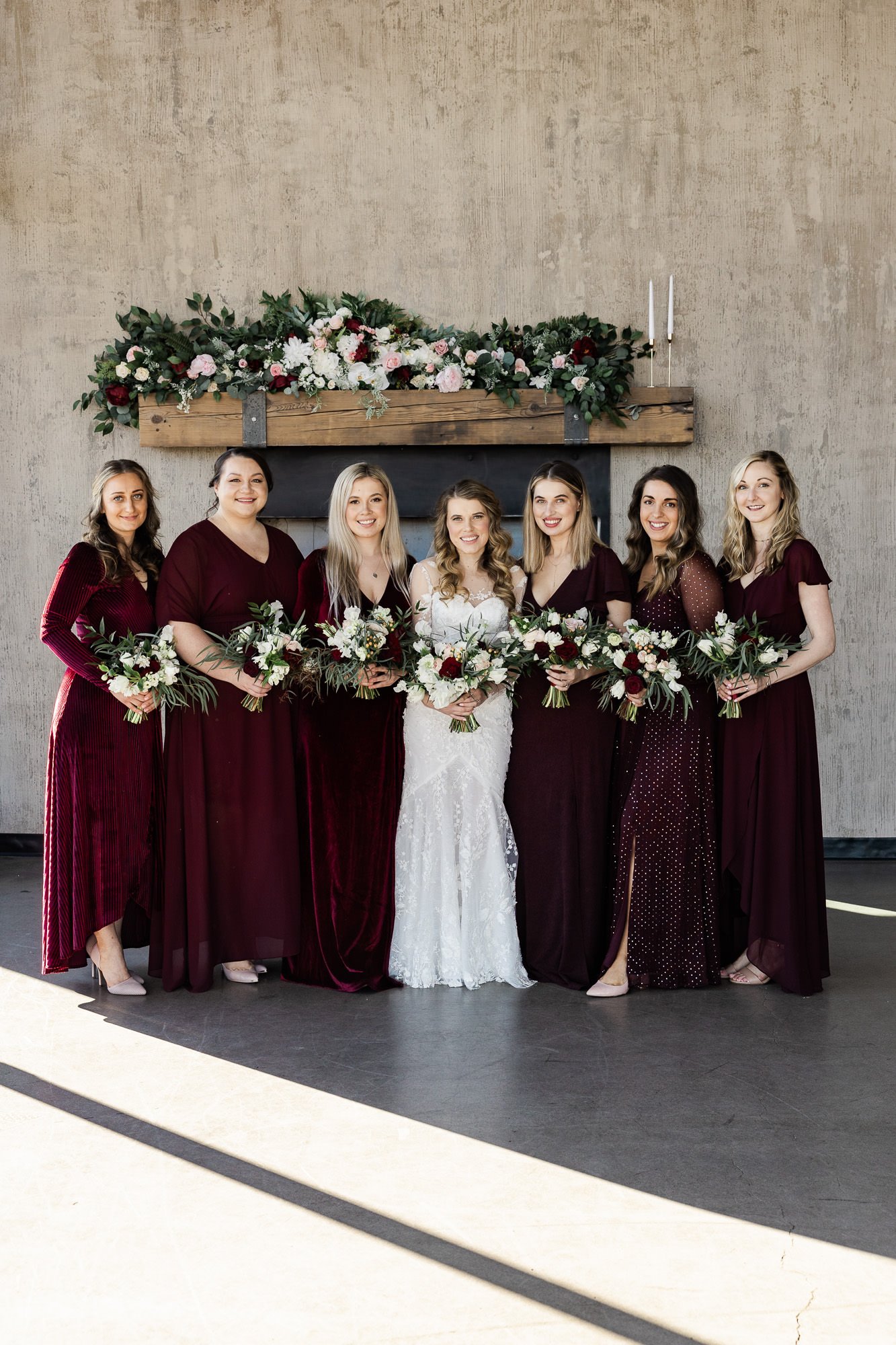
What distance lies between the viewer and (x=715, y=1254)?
2480 millimetres

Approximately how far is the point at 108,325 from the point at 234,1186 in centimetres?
542

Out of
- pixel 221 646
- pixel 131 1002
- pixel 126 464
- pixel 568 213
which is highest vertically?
pixel 568 213

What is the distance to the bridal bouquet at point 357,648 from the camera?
162 inches

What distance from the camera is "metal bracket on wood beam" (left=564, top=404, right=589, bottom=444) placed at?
256 inches

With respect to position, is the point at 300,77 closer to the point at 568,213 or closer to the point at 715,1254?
the point at 568,213

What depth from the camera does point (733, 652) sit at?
161 inches

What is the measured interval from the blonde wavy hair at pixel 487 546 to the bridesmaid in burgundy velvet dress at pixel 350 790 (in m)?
0.21

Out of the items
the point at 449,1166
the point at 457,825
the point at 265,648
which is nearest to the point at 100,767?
the point at 265,648

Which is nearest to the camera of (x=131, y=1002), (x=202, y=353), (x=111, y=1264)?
(x=111, y=1264)

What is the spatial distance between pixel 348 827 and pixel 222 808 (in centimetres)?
47

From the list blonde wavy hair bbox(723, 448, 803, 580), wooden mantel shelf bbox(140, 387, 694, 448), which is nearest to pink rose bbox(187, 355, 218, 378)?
wooden mantel shelf bbox(140, 387, 694, 448)

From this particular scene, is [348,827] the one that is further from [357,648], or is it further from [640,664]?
[640,664]

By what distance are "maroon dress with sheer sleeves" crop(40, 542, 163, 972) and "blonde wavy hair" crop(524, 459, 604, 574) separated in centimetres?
149

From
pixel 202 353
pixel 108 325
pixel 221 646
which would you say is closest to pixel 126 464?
pixel 221 646
